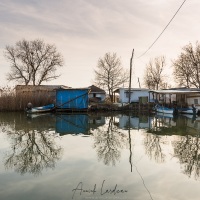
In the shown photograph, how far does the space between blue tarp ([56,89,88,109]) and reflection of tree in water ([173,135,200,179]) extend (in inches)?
884

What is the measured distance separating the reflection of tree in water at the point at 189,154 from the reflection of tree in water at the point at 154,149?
62cm

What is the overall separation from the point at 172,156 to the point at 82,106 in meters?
25.8

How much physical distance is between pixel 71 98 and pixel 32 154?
25.0m

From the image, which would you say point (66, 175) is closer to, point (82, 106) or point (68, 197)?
point (68, 197)

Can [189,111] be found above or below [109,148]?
above

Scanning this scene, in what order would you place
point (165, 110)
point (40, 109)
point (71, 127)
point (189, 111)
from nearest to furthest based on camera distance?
point (71, 127), point (165, 110), point (189, 111), point (40, 109)

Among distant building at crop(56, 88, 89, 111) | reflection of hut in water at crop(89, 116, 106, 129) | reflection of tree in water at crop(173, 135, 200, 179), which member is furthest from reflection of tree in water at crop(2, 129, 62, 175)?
distant building at crop(56, 88, 89, 111)

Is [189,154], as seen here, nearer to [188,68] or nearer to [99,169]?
[99,169]

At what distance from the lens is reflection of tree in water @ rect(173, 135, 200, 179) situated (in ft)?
26.0

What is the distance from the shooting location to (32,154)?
992 centimetres

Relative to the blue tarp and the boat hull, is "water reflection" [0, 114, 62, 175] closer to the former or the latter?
the boat hull

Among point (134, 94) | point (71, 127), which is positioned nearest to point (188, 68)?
point (134, 94)

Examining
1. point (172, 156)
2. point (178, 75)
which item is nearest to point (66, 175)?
point (172, 156)

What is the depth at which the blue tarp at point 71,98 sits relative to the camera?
114ft
